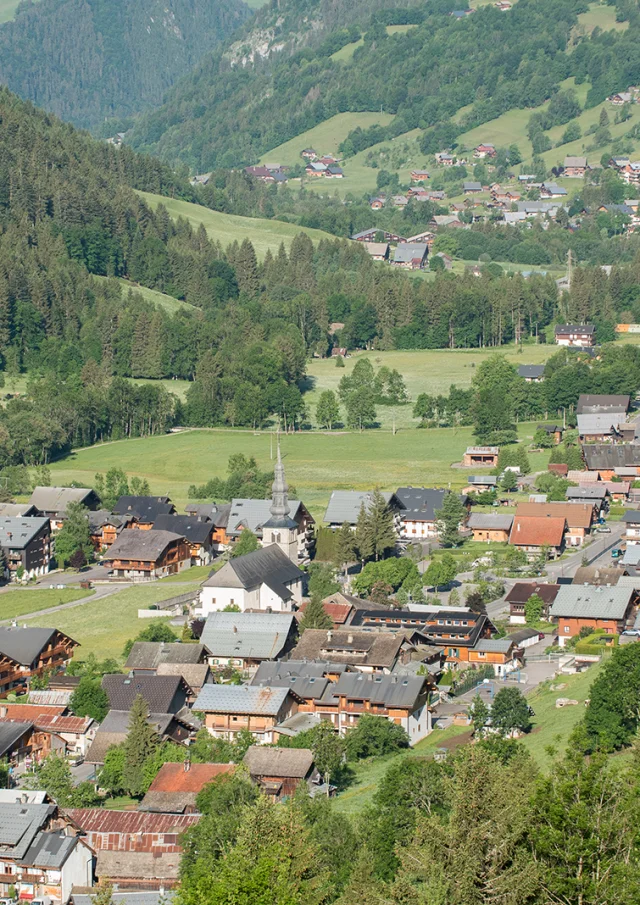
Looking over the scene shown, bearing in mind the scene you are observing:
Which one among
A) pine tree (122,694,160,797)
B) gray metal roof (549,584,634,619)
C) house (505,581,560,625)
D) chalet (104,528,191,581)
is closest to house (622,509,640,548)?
house (505,581,560,625)

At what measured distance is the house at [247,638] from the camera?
75.3m

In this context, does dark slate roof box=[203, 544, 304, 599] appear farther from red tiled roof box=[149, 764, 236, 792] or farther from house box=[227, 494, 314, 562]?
red tiled roof box=[149, 764, 236, 792]

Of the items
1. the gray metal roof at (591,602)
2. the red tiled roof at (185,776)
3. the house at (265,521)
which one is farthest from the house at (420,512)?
the red tiled roof at (185,776)

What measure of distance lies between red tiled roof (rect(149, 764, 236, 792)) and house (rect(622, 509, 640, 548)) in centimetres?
4372

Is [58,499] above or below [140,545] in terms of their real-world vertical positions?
above

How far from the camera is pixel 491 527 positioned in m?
99.6

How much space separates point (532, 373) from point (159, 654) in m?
75.7

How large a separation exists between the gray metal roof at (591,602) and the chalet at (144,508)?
114 feet

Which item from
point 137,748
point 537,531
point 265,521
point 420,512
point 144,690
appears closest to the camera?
point 137,748

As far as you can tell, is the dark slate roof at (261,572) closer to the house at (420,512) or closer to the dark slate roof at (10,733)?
the house at (420,512)

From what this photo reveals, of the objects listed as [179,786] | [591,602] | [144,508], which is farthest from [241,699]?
[144,508]

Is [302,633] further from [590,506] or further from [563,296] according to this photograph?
[563,296]

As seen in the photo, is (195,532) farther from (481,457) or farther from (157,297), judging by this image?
(157,297)

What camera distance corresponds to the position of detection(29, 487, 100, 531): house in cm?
10875
